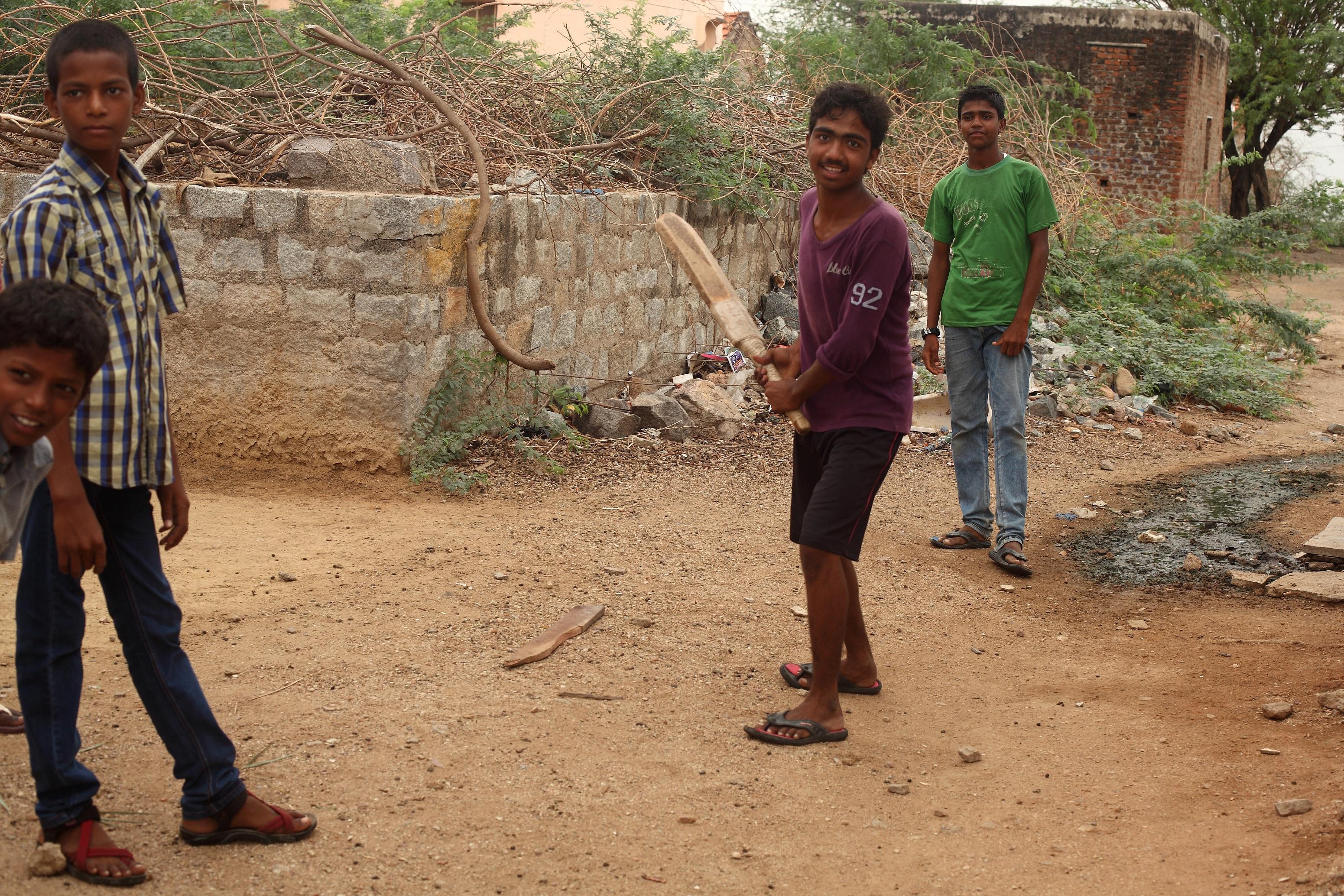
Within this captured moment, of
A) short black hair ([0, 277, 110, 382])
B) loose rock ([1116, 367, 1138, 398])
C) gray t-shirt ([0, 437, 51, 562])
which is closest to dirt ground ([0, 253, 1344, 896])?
gray t-shirt ([0, 437, 51, 562])

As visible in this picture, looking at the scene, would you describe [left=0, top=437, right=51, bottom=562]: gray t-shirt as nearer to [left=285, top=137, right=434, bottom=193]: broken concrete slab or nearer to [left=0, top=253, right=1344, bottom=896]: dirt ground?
[left=0, top=253, right=1344, bottom=896]: dirt ground

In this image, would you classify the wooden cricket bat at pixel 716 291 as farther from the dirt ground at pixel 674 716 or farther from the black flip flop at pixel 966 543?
the black flip flop at pixel 966 543

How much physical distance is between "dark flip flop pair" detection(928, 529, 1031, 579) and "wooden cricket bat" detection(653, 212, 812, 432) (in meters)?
1.79

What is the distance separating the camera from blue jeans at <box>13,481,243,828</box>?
218 centimetres

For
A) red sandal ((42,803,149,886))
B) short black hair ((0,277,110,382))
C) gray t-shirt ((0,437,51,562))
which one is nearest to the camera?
short black hair ((0,277,110,382))

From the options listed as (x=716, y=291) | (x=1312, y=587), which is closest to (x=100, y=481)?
(x=716, y=291)

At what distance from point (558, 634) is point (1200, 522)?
3.71 m

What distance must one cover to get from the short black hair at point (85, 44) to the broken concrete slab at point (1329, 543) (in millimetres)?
4947

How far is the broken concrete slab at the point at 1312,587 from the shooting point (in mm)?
4520

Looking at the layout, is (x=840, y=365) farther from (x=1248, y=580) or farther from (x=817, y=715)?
(x=1248, y=580)

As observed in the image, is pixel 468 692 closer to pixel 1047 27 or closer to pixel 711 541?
pixel 711 541

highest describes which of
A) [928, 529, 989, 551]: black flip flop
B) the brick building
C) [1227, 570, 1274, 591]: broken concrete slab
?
the brick building

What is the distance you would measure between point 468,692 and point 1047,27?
15.4 m

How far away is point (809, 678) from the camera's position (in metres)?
3.54
